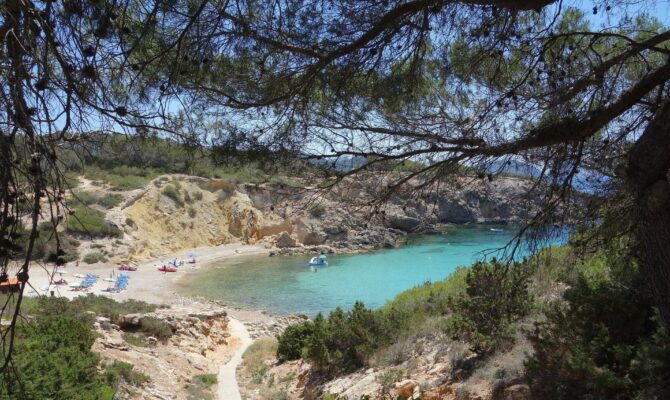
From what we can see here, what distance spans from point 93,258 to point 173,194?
7.72m

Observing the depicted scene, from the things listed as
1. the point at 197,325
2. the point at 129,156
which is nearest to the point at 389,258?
the point at 197,325

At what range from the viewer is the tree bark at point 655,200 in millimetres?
2385

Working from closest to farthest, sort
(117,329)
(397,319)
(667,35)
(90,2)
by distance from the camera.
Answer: (90,2)
(667,35)
(397,319)
(117,329)

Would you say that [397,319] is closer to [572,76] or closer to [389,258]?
[572,76]

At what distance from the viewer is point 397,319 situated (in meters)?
8.37

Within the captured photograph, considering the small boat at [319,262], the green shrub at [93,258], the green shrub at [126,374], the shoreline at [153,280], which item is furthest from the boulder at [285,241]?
the green shrub at [126,374]

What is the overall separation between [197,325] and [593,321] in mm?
10154

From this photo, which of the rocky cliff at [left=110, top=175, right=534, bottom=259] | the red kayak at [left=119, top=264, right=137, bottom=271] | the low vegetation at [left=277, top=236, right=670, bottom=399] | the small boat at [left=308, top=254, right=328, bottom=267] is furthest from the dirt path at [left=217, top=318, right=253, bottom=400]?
the small boat at [left=308, top=254, right=328, bottom=267]

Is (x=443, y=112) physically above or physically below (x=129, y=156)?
above

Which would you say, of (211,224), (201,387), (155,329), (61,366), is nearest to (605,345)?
(61,366)

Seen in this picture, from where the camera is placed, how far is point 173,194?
3008cm

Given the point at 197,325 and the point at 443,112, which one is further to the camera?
the point at 197,325

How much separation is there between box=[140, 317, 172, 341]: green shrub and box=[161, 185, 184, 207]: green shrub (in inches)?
775

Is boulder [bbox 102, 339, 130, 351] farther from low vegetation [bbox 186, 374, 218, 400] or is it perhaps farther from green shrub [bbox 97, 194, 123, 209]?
green shrub [bbox 97, 194, 123, 209]
